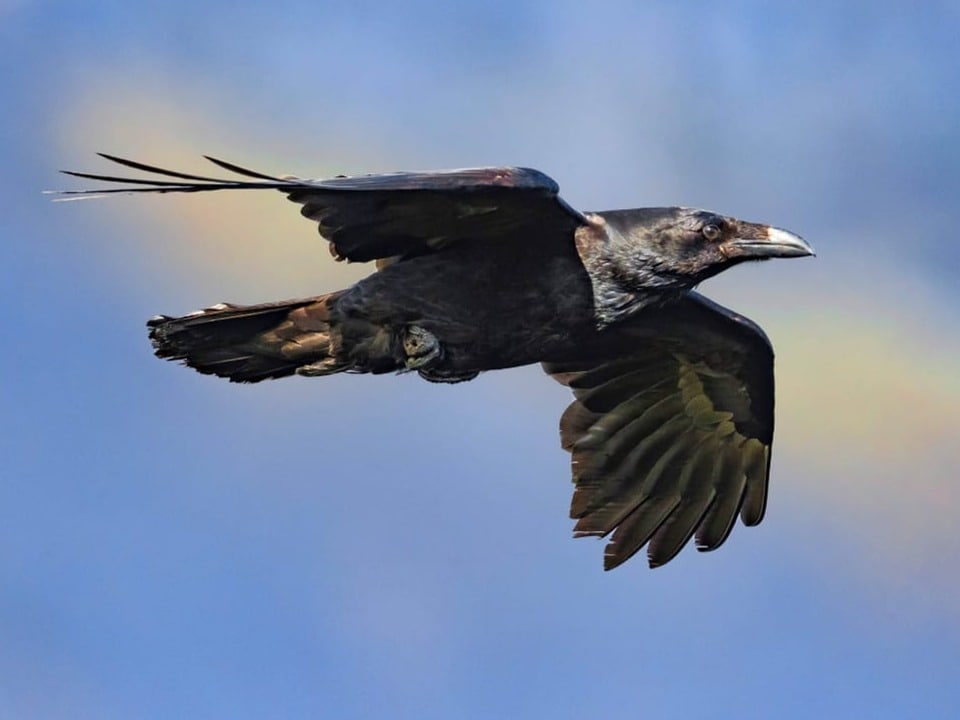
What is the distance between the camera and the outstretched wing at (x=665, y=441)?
1395 centimetres

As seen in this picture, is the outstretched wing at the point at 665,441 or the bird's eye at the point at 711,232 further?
the outstretched wing at the point at 665,441

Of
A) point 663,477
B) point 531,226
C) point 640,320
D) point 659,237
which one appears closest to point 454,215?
point 531,226

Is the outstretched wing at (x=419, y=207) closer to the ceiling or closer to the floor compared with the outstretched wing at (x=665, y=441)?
→ closer to the ceiling

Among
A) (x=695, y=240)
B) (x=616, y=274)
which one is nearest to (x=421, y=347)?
(x=616, y=274)

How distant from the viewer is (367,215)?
36.7 feet

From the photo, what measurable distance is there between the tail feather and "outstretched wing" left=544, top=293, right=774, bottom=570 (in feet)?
8.41

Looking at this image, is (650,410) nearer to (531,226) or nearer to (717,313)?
(717,313)

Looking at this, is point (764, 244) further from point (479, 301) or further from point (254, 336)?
point (254, 336)

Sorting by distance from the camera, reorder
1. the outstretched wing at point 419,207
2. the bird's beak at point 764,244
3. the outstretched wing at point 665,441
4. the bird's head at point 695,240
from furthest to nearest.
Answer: the outstretched wing at point 665,441
the bird's beak at point 764,244
the bird's head at point 695,240
the outstretched wing at point 419,207

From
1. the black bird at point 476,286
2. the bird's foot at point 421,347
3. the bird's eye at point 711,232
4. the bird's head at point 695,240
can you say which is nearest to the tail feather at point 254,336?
the black bird at point 476,286

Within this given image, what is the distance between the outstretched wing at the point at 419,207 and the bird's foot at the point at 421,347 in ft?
1.72

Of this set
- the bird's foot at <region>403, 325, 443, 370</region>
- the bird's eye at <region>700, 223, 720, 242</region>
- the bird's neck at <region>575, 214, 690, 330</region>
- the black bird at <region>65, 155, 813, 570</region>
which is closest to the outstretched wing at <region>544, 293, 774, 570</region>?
the black bird at <region>65, 155, 813, 570</region>

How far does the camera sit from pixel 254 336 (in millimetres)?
12078

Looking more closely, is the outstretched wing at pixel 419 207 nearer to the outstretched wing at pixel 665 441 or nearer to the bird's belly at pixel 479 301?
the bird's belly at pixel 479 301
